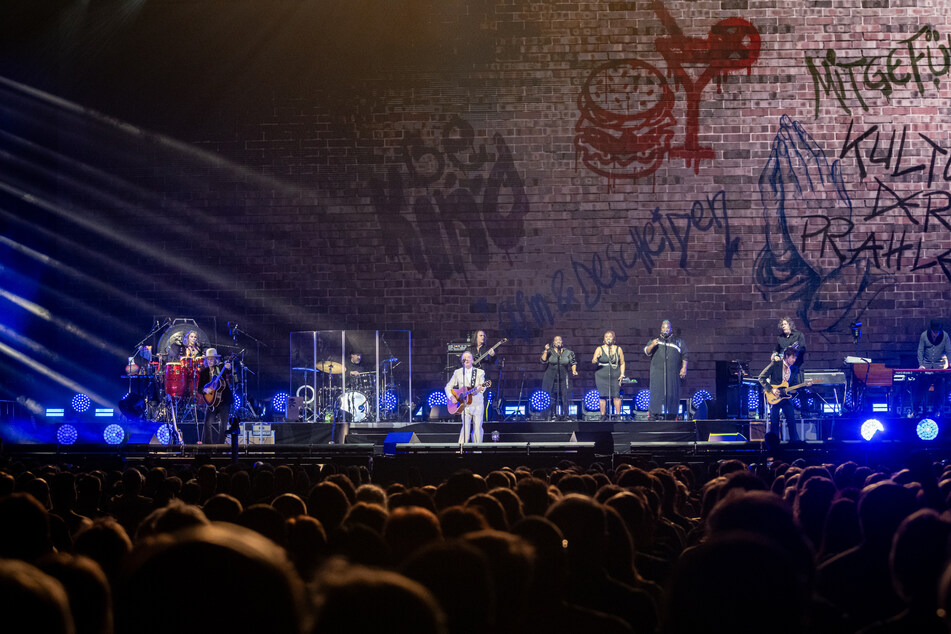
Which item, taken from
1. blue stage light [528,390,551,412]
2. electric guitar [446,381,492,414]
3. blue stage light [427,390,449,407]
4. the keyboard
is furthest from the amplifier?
blue stage light [427,390,449,407]

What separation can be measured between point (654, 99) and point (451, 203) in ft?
16.8

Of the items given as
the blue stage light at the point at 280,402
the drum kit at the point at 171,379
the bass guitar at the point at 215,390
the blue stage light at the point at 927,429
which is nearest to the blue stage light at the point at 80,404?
the drum kit at the point at 171,379

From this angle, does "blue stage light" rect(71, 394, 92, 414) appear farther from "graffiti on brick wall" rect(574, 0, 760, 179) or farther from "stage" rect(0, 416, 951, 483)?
"graffiti on brick wall" rect(574, 0, 760, 179)

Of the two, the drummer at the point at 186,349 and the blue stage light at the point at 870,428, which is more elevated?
the drummer at the point at 186,349

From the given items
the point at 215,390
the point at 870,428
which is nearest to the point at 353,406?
the point at 215,390

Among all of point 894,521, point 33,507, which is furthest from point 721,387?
point 33,507

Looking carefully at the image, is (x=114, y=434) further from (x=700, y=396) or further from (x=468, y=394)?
(x=700, y=396)

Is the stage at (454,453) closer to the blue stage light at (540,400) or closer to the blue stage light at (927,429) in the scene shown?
the blue stage light at (927,429)

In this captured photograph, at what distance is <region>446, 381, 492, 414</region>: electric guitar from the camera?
15.6m

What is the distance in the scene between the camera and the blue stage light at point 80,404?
20297mm

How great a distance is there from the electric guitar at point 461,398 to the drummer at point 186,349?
5228mm

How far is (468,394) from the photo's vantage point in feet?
51.3

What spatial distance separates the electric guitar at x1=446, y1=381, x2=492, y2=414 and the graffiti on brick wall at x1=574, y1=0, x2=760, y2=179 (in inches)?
286

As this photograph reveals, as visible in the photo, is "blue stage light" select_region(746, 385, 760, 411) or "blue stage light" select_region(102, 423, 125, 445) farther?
"blue stage light" select_region(746, 385, 760, 411)
